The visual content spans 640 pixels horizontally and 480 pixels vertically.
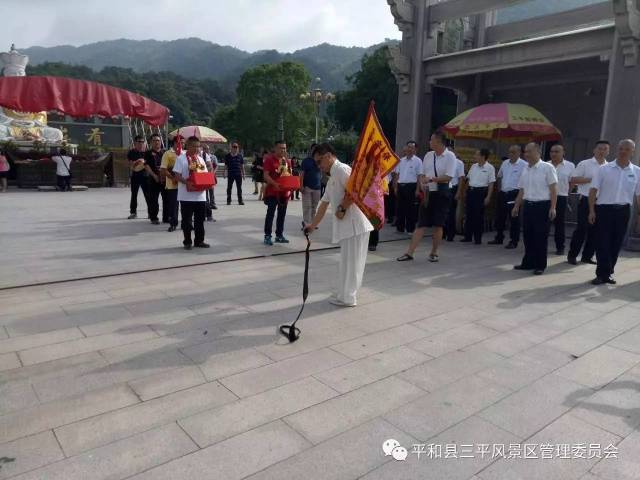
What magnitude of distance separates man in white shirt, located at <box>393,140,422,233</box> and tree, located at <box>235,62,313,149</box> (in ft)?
141

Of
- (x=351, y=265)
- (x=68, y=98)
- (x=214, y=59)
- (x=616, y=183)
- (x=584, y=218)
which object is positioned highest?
(x=214, y=59)

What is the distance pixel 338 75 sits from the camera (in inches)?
4405

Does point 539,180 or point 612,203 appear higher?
point 539,180

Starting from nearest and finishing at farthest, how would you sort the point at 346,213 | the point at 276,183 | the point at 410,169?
the point at 346,213
the point at 276,183
the point at 410,169

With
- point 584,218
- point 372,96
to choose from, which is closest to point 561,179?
point 584,218

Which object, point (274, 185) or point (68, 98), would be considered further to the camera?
point (68, 98)

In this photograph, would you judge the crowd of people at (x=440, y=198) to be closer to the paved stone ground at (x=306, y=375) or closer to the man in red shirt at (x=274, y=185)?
the man in red shirt at (x=274, y=185)

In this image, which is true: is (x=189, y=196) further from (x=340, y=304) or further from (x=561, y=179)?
(x=561, y=179)

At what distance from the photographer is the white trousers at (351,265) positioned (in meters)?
4.56

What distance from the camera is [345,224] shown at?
4.48 metres

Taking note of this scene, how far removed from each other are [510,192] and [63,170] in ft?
47.3

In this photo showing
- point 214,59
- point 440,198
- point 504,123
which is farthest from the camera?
point 214,59

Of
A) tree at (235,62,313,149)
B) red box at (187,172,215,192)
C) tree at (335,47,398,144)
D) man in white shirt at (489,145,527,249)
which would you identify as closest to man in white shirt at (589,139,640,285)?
man in white shirt at (489,145,527,249)

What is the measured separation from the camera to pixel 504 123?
8492mm
